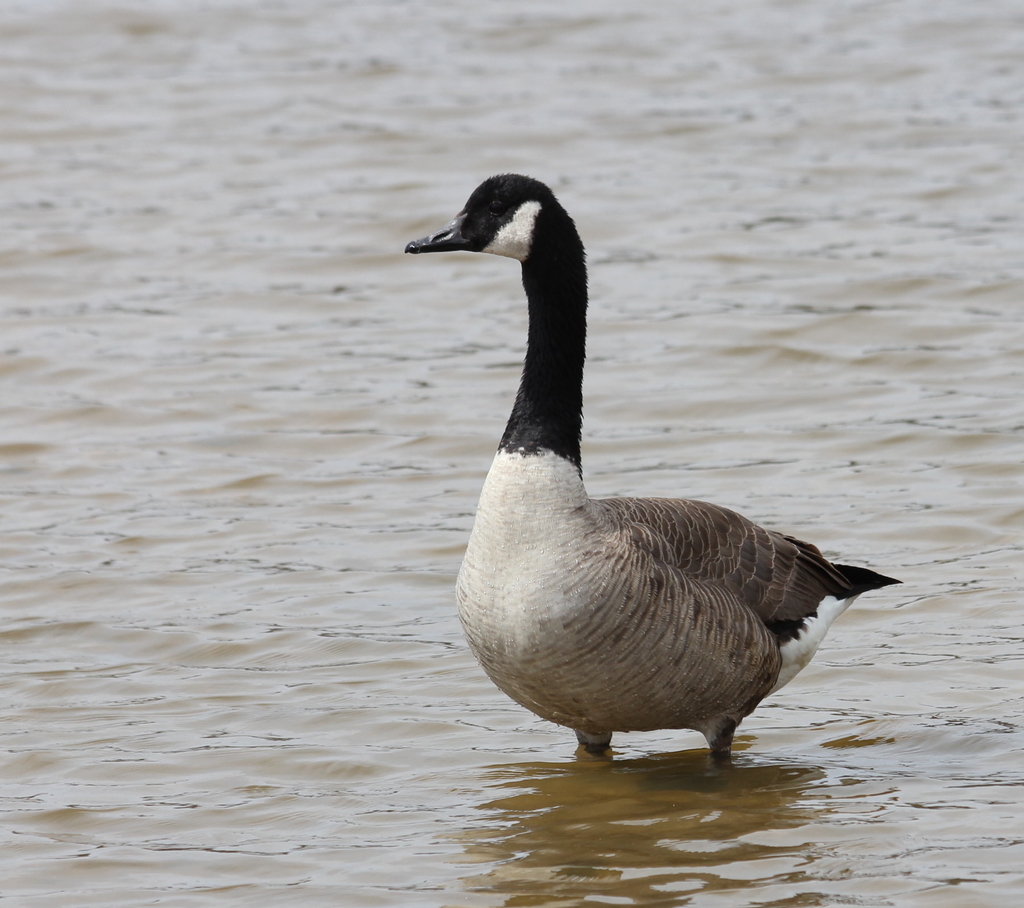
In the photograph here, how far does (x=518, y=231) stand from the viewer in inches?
269

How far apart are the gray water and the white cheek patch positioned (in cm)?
217

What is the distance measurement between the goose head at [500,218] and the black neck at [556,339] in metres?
0.05

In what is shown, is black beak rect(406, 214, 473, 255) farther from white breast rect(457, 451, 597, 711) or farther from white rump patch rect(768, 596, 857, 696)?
white rump patch rect(768, 596, 857, 696)

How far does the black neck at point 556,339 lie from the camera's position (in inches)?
262

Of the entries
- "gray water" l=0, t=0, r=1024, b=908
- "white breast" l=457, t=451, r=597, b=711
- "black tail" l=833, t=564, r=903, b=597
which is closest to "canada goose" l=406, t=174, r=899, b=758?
"white breast" l=457, t=451, r=597, b=711

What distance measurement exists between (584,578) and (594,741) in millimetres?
1072

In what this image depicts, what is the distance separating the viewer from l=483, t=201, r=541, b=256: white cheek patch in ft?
22.4

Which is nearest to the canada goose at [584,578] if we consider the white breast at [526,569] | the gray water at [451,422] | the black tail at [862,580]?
the white breast at [526,569]

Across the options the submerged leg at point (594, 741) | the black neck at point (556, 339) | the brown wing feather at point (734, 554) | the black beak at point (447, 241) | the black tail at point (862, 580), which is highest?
the black beak at point (447, 241)

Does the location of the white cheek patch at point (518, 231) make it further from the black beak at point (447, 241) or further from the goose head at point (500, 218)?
the black beak at point (447, 241)

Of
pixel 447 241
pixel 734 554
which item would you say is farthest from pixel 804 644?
pixel 447 241

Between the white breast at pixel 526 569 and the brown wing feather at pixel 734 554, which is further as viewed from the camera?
the brown wing feather at pixel 734 554

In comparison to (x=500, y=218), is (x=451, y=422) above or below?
below

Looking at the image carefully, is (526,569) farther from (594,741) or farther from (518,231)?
(518,231)
